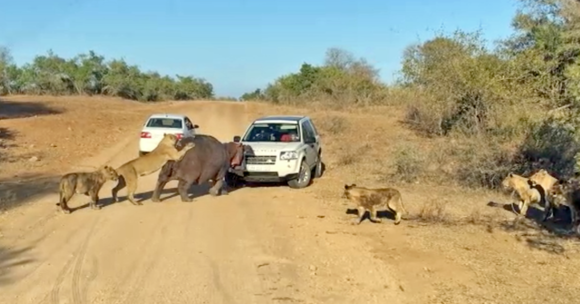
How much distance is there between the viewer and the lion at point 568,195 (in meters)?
10.7

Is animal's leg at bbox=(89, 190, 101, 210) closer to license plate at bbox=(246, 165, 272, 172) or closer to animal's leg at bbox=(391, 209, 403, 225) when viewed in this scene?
license plate at bbox=(246, 165, 272, 172)

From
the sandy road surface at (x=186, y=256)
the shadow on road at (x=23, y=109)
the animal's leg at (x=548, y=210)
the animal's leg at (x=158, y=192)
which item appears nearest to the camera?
the sandy road surface at (x=186, y=256)

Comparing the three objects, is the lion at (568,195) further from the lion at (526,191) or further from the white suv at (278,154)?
the white suv at (278,154)

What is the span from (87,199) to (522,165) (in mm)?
9859

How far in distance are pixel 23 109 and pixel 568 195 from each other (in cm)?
3514

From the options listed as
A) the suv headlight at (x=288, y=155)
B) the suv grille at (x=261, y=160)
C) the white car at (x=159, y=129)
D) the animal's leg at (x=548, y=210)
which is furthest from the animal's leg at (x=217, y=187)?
the white car at (x=159, y=129)

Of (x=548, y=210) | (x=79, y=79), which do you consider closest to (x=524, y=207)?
(x=548, y=210)

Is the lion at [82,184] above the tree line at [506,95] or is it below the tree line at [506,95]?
below

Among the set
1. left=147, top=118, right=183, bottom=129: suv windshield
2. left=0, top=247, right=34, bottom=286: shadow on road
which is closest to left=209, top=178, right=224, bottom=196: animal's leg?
left=0, top=247, right=34, bottom=286: shadow on road

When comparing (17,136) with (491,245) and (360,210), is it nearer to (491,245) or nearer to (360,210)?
(360,210)

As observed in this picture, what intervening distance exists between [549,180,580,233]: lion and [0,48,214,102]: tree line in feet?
168

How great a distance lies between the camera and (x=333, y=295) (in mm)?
7258

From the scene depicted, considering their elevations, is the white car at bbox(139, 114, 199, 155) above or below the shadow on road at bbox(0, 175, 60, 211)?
above

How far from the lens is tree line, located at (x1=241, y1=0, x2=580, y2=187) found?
13602 millimetres
